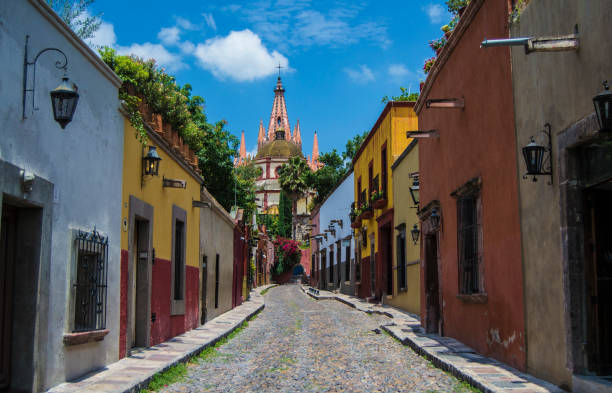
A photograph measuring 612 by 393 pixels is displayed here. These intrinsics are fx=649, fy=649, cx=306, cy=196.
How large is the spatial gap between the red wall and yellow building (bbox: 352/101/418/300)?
6772mm

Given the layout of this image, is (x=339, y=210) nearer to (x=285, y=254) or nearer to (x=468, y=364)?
(x=468, y=364)

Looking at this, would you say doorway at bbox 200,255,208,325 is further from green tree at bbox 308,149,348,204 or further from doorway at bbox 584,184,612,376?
green tree at bbox 308,149,348,204

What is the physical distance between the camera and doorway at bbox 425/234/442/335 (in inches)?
523

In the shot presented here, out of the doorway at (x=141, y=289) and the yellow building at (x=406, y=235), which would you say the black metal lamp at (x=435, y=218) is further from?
the doorway at (x=141, y=289)

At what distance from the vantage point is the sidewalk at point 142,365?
6648 mm

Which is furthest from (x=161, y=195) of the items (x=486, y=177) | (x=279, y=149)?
(x=279, y=149)

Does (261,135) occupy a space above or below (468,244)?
above

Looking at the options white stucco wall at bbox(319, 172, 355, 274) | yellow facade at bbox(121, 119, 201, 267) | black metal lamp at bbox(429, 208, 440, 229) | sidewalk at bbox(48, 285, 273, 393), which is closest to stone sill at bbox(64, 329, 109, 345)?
sidewalk at bbox(48, 285, 273, 393)

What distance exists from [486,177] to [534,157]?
249 cm

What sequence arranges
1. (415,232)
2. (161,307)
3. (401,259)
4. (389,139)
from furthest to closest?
(389,139) < (401,259) < (415,232) < (161,307)

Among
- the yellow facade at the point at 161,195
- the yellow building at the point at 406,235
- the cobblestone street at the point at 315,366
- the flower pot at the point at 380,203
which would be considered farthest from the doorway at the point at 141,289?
the flower pot at the point at 380,203

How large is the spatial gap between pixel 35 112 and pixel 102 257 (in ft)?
8.16

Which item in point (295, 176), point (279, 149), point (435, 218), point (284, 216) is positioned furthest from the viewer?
point (279, 149)

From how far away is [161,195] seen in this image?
1141 cm
